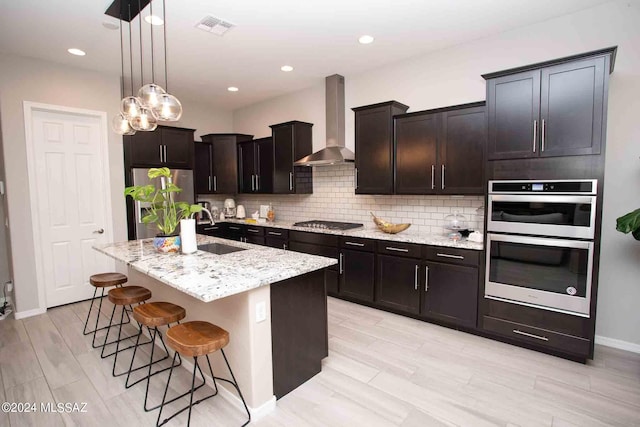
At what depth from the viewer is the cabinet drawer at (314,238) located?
4168 millimetres

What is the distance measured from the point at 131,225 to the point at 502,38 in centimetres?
511

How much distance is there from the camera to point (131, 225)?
4.61 m

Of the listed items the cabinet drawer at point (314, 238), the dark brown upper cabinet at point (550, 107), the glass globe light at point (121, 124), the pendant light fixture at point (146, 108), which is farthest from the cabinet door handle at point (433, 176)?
the glass globe light at point (121, 124)

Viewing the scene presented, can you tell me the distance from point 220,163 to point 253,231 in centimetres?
150

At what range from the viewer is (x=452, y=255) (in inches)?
127

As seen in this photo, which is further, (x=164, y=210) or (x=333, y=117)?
(x=333, y=117)

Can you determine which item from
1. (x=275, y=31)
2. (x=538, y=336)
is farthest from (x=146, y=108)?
(x=538, y=336)

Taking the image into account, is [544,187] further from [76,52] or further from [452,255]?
[76,52]

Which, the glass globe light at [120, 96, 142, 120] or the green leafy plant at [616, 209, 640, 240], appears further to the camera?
the glass globe light at [120, 96, 142, 120]

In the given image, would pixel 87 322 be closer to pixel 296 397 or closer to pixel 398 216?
pixel 296 397

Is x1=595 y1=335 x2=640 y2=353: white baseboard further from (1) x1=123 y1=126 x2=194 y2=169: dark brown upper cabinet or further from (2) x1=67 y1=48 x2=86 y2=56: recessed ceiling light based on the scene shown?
(2) x1=67 y1=48 x2=86 y2=56: recessed ceiling light

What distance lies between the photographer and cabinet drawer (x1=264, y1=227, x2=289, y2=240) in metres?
4.72

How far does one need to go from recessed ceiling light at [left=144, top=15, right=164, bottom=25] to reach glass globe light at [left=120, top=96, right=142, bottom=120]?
0.97 m

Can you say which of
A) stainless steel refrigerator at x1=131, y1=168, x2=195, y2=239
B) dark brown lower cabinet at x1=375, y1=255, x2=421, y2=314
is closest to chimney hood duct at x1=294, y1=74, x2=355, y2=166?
dark brown lower cabinet at x1=375, y1=255, x2=421, y2=314
